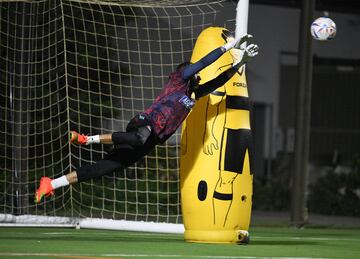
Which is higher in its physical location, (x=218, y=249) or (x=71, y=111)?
(x=71, y=111)

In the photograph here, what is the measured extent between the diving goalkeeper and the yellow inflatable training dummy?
264 mm

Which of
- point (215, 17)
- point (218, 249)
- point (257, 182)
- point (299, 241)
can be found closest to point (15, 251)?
point (218, 249)

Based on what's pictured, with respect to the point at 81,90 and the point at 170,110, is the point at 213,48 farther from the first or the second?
the point at 81,90

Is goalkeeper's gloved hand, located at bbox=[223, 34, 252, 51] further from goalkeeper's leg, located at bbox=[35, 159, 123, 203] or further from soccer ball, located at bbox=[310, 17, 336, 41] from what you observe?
soccer ball, located at bbox=[310, 17, 336, 41]

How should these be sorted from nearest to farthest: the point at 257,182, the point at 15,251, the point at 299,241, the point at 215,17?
the point at 15,251 → the point at 299,241 → the point at 215,17 → the point at 257,182

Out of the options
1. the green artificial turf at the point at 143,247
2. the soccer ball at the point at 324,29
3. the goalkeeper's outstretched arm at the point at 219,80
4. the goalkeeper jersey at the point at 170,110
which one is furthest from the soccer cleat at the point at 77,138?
the soccer ball at the point at 324,29

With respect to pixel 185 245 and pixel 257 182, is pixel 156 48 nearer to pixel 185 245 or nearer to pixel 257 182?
pixel 185 245

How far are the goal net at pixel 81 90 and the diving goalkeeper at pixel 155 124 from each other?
3324mm

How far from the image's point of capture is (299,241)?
37.2ft

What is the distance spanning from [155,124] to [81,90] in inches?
151

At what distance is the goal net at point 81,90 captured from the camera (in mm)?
13570

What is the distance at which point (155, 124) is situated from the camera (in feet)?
32.1

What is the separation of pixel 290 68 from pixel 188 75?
70.0ft

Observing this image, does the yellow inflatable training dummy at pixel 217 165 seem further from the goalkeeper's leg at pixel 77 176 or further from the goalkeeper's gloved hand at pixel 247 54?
the goalkeeper's leg at pixel 77 176
